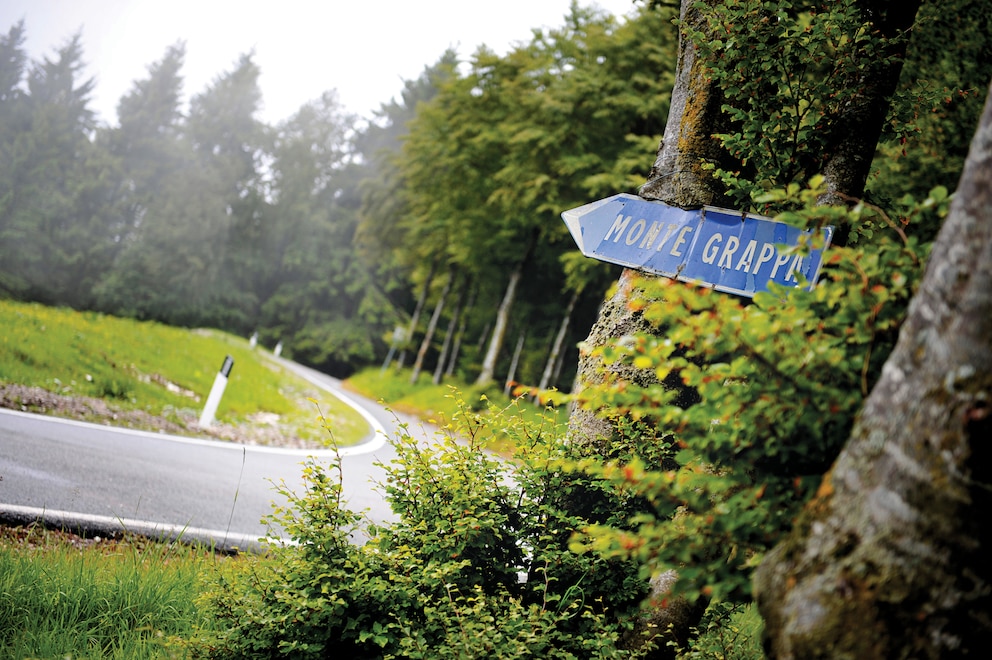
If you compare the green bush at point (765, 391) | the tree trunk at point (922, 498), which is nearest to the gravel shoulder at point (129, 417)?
the green bush at point (765, 391)

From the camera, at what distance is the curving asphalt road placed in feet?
12.6

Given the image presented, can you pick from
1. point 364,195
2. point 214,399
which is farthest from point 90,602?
point 364,195

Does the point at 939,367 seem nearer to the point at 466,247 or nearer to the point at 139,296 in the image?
the point at 466,247

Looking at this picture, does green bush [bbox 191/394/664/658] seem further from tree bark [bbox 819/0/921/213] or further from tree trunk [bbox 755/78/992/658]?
tree bark [bbox 819/0/921/213]

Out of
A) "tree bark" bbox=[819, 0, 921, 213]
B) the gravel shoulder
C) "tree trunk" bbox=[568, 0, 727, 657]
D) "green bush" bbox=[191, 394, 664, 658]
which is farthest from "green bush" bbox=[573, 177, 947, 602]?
the gravel shoulder

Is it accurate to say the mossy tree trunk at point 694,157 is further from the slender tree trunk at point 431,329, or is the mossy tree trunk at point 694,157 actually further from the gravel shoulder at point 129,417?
the slender tree trunk at point 431,329

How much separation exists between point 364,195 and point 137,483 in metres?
22.3

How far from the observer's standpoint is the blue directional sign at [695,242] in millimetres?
2744

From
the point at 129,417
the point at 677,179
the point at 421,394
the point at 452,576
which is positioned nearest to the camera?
the point at 452,576

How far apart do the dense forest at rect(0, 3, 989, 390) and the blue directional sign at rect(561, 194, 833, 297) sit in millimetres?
3768

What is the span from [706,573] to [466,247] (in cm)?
1662

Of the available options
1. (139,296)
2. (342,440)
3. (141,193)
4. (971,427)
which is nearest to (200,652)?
(971,427)

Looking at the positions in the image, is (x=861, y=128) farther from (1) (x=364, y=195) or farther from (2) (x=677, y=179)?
(1) (x=364, y=195)

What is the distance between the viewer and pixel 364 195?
25.5 metres
